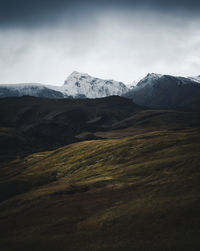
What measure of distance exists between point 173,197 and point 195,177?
18.1m

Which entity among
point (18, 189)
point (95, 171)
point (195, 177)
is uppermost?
point (195, 177)

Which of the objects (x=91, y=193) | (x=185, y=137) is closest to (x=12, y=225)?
(x=91, y=193)

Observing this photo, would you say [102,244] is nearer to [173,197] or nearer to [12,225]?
[173,197]

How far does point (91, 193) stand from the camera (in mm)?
88875

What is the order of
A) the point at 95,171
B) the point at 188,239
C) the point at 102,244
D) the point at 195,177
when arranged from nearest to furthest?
1. the point at 188,239
2. the point at 102,244
3. the point at 195,177
4. the point at 95,171

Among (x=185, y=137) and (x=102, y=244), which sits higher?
(x=185, y=137)

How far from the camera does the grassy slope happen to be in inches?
1977

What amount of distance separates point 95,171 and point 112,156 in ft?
70.8

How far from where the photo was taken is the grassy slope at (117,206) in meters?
50.2

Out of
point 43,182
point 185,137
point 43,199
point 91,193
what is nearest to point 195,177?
point 91,193

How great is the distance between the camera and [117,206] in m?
67.9

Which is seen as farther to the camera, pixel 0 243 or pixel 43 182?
pixel 43 182

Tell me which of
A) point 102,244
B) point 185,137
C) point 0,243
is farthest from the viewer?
point 185,137

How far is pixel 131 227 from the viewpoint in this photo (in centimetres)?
5516
